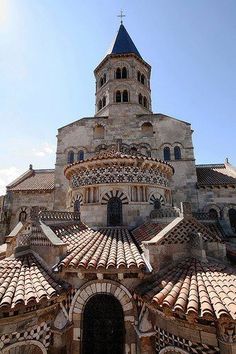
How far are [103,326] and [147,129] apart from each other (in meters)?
20.0

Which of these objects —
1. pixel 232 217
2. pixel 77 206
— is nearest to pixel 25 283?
pixel 77 206

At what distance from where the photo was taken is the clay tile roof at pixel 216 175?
21.6 m

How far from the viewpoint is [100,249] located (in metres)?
8.34

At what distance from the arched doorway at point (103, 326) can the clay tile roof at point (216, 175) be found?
1669cm

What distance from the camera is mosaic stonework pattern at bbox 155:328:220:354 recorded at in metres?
5.25

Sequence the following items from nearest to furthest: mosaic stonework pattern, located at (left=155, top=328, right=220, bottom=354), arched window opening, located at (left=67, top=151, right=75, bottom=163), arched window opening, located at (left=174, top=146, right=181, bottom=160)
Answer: mosaic stonework pattern, located at (left=155, top=328, right=220, bottom=354) → arched window opening, located at (left=174, top=146, right=181, bottom=160) → arched window opening, located at (left=67, top=151, right=75, bottom=163)

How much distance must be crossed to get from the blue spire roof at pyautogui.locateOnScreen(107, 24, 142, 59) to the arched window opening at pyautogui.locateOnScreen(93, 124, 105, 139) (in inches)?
404

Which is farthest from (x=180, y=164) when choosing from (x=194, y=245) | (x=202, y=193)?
(x=194, y=245)

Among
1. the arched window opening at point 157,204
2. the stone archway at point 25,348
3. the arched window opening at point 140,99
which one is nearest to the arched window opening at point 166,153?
the arched window opening at point 140,99

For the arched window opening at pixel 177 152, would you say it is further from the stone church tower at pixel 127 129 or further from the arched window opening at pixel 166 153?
the arched window opening at pixel 166 153

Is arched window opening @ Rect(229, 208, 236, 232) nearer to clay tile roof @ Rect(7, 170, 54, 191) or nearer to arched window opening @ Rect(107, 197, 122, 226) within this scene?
arched window opening @ Rect(107, 197, 122, 226)

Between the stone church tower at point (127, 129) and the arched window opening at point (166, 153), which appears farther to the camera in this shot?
the arched window opening at point (166, 153)

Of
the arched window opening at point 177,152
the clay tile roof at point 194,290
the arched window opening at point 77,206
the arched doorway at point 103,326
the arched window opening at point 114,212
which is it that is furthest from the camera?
the arched window opening at point 177,152

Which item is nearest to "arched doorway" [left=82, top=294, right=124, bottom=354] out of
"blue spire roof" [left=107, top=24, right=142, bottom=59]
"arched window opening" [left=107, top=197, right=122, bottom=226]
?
"arched window opening" [left=107, top=197, right=122, bottom=226]
